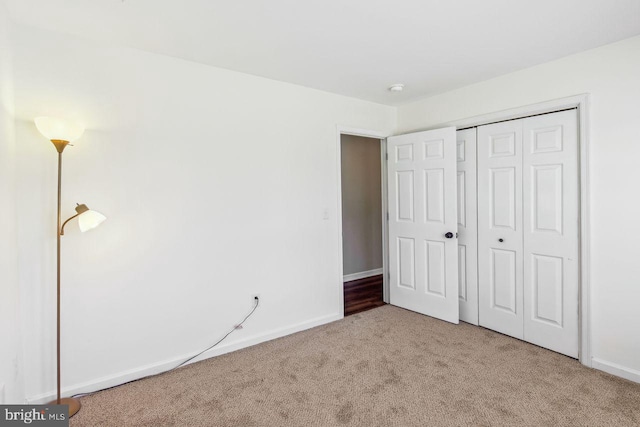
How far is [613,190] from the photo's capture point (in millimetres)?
2375

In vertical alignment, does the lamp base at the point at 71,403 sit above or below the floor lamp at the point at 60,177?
below

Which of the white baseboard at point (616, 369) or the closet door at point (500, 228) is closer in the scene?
the white baseboard at point (616, 369)

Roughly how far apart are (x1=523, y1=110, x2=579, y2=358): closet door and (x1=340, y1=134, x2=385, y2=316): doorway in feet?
7.64

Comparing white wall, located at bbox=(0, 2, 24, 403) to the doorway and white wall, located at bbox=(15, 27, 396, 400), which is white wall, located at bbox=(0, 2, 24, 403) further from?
the doorway

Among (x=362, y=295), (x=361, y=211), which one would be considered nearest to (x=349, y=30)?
(x=362, y=295)

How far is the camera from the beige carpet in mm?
1935

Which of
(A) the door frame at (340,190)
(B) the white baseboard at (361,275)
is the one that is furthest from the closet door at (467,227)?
(B) the white baseboard at (361,275)

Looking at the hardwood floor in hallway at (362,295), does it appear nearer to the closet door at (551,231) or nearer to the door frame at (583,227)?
the closet door at (551,231)

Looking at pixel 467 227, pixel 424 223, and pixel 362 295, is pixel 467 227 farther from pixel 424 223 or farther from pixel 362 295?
pixel 362 295

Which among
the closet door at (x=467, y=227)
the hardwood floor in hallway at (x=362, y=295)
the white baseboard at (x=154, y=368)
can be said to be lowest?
the white baseboard at (x=154, y=368)

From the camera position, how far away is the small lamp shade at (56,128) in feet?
6.15

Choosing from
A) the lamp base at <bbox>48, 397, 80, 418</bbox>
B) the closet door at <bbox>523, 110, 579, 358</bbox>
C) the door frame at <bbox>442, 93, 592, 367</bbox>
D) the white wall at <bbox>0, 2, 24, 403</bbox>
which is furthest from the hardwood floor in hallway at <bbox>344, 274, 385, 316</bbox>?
the white wall at <bbox>0, 2, 24, 403</bbox>

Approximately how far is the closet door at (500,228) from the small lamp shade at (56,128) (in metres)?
3.28

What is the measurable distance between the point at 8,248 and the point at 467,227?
3564 millimetres
